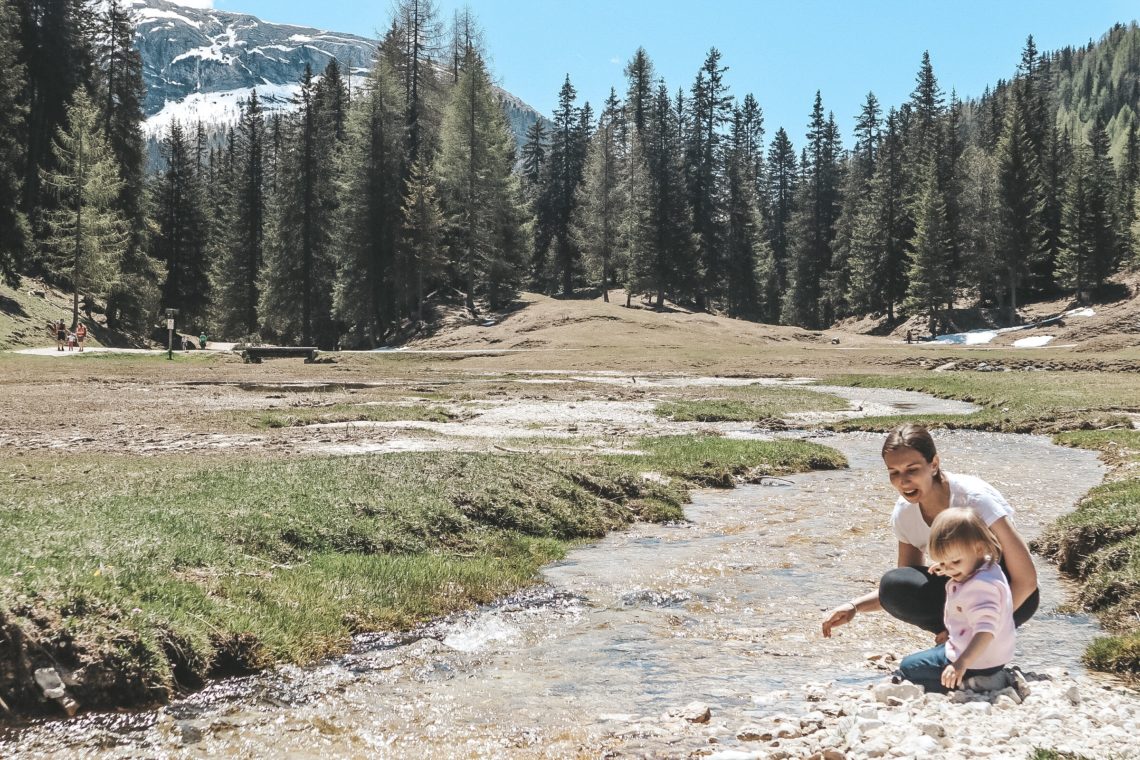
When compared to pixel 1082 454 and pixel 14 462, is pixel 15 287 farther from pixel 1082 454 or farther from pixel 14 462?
pixel 1082 454

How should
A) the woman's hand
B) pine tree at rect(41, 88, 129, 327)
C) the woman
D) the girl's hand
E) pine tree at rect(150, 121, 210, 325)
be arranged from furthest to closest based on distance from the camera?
pine tree at rect(150, 121, 210, 325) < pine tree at rect(41, 88, 129, 327) < the woman's hand < the woman < the girl's hand

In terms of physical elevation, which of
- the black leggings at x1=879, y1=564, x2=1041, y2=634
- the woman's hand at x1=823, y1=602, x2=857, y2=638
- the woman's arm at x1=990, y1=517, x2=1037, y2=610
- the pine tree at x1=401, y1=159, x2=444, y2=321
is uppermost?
the pine tree at x1=401, y1=159, x2=444, y2=321

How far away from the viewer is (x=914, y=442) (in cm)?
613

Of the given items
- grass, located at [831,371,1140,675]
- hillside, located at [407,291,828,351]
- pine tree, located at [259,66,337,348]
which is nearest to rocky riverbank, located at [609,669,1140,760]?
grass, located at [831,371,1140,675]

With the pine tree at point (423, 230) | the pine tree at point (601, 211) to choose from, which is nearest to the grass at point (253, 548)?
the pine tree at point (423, 230)

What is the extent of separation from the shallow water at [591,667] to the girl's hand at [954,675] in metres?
1.05

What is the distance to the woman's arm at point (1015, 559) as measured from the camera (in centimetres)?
584

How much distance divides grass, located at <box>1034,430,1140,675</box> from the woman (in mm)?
1957

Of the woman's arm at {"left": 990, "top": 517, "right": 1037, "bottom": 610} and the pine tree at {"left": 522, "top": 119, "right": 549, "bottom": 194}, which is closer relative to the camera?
the woman's arm at {"left": 990, "top": 517, "right": 1037, "bottom": 610}

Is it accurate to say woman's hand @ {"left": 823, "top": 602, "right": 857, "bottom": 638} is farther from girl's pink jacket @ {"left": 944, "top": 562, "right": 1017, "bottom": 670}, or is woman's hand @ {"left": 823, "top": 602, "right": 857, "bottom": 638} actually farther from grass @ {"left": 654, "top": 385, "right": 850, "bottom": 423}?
grass @ {"left": 654, "top": 385, "right": 850, "bottom": 423}

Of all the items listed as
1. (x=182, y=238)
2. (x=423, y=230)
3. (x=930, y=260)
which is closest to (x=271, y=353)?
(x=423, y=230)

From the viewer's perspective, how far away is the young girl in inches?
223

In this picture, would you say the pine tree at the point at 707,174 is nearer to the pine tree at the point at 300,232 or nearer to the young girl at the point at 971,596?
the pine tree at the point at 300,232

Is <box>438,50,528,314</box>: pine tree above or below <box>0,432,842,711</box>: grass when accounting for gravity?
above
